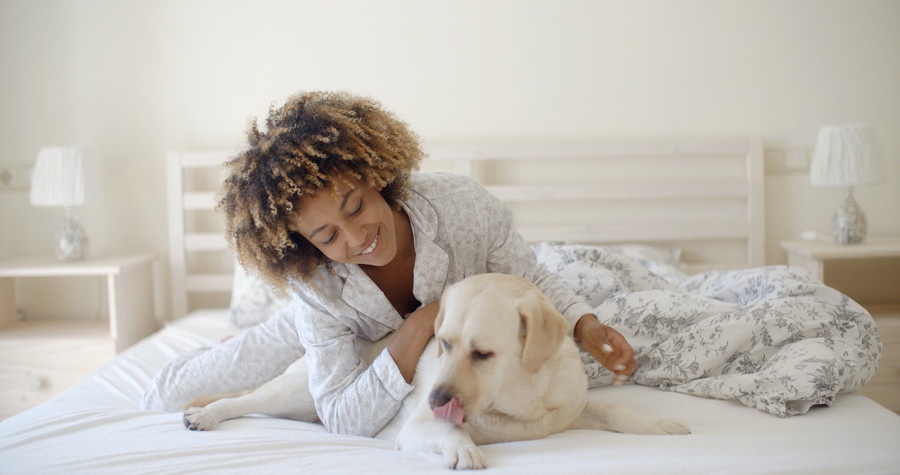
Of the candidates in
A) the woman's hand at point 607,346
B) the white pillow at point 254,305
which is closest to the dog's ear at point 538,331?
the woman's hand at point 607,346

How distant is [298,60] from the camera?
3.64 m

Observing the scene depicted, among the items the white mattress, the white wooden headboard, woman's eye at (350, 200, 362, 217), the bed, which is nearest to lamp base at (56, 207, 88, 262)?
the white wooden headboard

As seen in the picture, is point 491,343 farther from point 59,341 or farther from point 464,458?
point 59,341

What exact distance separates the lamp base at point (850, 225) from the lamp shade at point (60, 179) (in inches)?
131

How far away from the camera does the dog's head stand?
1373mm

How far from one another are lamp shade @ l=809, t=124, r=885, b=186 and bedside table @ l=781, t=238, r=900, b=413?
288mm

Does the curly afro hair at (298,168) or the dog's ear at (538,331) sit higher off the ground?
the curly afro hair at (298,168)

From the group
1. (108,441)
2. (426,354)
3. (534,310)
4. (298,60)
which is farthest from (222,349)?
(298,60)

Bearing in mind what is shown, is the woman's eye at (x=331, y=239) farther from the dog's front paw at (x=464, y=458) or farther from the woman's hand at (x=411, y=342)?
the dog's front paw at (x=464, y=458)

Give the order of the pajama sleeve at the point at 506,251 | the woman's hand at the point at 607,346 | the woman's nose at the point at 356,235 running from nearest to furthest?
the woman's hand at the point at 607,346 < the woman's nose at the point at 356,235 < the pajama sleeve at the point at 506,251

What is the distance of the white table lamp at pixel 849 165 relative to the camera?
10.5ft

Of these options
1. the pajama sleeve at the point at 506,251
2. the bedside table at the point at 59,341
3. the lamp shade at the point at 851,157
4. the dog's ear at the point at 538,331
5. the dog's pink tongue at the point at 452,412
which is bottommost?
the bedside table at the point at 59,341

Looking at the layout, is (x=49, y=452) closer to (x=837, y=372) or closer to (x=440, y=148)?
(x=837, y=372)

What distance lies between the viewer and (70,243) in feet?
11.1
